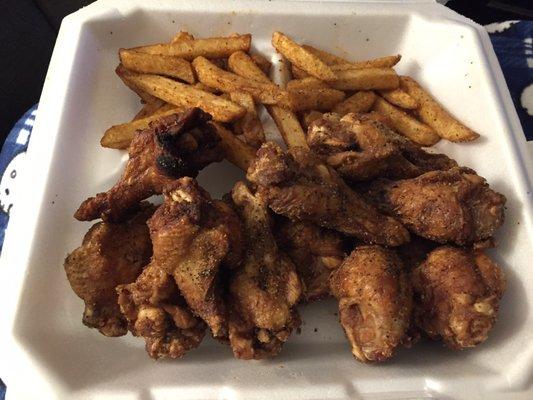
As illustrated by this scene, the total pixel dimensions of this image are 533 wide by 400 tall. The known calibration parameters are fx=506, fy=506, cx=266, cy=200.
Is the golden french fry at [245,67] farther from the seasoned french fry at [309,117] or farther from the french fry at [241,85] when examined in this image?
the seasoned french fry at [309,117]

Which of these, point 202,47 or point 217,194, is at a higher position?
point 202,47

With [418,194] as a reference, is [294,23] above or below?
above

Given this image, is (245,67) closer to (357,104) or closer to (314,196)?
(357,104)

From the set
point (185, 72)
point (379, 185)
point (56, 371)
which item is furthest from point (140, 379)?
point (185, 72)

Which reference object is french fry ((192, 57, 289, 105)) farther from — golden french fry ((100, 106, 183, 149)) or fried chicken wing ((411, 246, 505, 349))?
fried chicken wing ((411, 246, 505, 349))

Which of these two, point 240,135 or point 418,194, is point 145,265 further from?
point 418,194

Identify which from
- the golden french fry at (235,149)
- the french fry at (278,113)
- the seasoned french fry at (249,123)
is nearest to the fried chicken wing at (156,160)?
the golden french fry at (235,149)

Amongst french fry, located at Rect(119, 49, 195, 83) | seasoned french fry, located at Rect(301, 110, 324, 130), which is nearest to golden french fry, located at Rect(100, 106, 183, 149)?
french fry, located at Rect(119, 49, 195, 83)

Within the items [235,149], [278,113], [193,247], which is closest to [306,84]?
[278,113]
